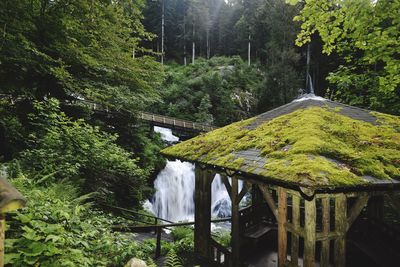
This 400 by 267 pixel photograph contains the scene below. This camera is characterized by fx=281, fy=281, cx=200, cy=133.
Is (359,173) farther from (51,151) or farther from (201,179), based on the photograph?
(51,151)

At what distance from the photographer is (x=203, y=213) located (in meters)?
8.40

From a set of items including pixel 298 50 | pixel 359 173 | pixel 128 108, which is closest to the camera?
pixel 359 173

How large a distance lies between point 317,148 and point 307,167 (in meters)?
0.78

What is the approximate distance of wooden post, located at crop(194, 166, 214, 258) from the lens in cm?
815

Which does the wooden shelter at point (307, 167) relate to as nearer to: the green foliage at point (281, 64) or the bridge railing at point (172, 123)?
the bridge railing at point (172, 123)

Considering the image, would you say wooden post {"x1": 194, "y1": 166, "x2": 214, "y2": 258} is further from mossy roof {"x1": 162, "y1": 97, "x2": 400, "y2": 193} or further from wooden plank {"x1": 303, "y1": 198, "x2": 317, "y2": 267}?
wooden plank {"x1": 303, "y1": 198, "x2": 317, "y2": 267}

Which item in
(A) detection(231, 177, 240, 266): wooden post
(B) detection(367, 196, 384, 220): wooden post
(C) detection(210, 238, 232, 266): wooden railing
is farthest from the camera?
(B) detection(367, 196, 384, 220): wooden post

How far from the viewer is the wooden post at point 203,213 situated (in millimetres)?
8148

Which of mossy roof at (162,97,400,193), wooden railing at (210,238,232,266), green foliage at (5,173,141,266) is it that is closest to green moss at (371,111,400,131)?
mossy roof at (162,97,400,193)

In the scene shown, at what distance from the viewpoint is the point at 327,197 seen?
4477mm

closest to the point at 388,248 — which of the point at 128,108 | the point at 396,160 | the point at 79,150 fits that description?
the point at 396,160

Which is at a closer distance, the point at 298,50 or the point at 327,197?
the point at 327,197

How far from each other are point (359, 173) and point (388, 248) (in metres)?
4.70

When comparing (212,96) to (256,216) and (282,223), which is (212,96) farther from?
(282,223)
